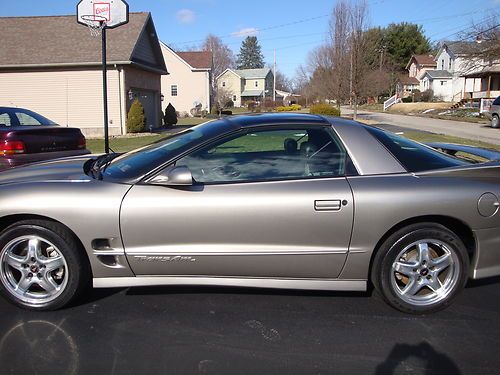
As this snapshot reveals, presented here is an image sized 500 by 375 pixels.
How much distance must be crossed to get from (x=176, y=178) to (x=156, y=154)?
0.53 meters

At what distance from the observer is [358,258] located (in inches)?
134

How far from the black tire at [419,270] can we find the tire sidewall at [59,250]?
222 centimetres

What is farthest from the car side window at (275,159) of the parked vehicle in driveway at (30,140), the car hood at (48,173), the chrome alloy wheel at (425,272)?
the parked vehicle in driveway at (30,140)

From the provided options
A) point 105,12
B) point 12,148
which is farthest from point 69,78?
point 12,148

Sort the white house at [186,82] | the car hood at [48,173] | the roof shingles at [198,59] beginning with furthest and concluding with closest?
the roof shingles at [198,59] → the white house at [186,82] → the car hood at [48,173]

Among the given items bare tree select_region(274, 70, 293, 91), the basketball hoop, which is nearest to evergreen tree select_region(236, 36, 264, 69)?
bare tree select_region(274, 70, 293, 91)

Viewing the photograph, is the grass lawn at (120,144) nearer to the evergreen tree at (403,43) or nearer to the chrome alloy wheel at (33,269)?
the chrome alloy wheel at (33,269)

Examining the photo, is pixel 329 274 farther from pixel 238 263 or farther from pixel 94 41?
pixel 94 41

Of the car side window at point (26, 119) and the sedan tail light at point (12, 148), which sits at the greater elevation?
the car side window at point (26, 119)

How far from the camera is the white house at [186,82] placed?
45312mm

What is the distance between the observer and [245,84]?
291ft

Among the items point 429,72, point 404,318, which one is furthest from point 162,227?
point 429,72

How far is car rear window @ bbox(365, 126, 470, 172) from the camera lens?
359 centimetres

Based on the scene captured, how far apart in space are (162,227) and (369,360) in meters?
1.65
